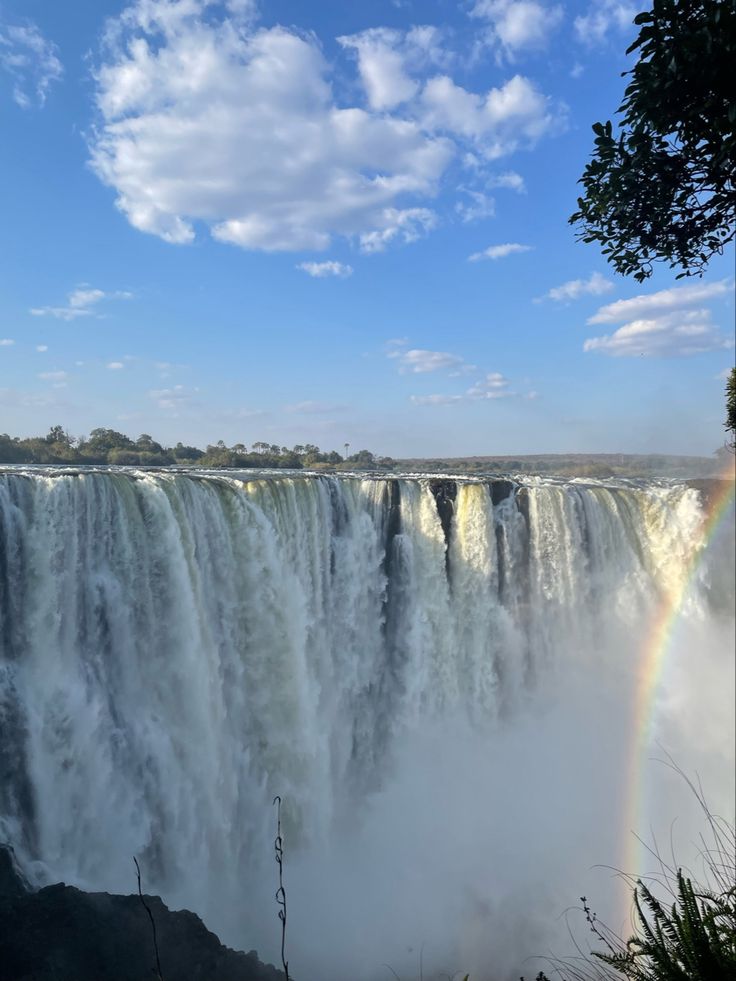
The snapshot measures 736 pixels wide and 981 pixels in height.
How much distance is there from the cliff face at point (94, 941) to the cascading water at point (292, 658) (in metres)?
1.70

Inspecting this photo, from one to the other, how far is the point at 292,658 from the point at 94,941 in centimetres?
602

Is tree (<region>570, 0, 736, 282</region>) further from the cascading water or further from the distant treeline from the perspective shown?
the distant treeline

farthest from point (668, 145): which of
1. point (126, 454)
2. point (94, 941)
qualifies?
point (126, 454)

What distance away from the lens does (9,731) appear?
856cm

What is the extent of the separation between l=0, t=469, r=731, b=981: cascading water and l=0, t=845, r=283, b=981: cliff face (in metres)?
1.70

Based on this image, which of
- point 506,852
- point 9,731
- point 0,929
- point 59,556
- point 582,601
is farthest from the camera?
point 582,601

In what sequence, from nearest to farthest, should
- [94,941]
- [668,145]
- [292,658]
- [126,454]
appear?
[668,145]
[94,941]
[292,658]
[126,454]

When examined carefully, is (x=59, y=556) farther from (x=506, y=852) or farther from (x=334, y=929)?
(x=506, y=852)

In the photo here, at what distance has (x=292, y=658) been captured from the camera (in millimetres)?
12633

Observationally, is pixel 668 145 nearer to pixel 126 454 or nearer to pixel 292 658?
pixel 292 658

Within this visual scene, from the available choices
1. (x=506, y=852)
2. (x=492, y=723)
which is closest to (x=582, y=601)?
(x=492, y=723)

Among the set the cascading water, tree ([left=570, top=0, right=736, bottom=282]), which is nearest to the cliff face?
the cascading water

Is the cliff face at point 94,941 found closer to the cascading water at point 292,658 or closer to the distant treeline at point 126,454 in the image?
the cascading water at point 292,658

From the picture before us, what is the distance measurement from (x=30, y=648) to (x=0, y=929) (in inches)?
135
